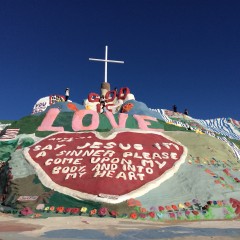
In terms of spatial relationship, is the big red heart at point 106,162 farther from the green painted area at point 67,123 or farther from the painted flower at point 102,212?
the green painted area at point 67,123

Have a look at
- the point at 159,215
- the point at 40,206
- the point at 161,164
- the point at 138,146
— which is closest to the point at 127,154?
the point at 138,146

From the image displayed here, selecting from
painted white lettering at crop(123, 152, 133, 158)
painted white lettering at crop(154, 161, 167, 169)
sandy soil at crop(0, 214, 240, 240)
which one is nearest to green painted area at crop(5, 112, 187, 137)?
painted white lettering at crop(123, 152, 133, 158)

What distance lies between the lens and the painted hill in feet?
39.8

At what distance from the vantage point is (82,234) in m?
8.05

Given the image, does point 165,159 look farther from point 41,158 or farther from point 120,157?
point 41,158

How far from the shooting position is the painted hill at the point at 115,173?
39.8 feet

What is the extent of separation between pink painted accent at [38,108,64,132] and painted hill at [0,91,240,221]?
0.19 feet

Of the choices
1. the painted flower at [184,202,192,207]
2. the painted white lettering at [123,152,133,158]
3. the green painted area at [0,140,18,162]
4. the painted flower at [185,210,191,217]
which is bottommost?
the painted flower at [185,210,191,217]

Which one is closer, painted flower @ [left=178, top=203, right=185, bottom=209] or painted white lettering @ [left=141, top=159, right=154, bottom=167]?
painted flower @ [left=178, top=203, right=185, bottom=209]

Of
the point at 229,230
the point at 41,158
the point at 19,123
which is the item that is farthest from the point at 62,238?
the point at 19,123

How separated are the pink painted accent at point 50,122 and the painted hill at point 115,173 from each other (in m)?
0.06

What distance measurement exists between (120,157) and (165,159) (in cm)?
215

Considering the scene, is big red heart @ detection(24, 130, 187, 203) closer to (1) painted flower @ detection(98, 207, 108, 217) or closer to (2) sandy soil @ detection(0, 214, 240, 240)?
(1) painted flower @ detection(98, 207, 108, 217)

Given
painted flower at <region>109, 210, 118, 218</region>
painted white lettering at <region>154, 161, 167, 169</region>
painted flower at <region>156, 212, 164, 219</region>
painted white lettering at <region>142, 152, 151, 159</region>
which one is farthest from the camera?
painted white lettering at <region>142, 152, 151, 159</region>
